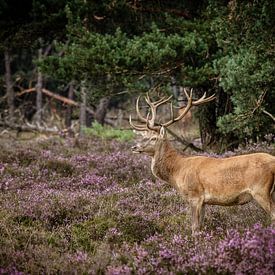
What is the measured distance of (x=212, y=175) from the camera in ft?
21.1

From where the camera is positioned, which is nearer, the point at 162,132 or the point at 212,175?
the point at 212,175

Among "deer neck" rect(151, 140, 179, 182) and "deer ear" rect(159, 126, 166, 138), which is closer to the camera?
"deer neck" rect(151, 140, 179, 182)

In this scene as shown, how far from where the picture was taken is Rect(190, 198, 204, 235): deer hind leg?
259 inches

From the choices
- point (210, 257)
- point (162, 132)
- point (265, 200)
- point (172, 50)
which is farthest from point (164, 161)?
point (172, 50)

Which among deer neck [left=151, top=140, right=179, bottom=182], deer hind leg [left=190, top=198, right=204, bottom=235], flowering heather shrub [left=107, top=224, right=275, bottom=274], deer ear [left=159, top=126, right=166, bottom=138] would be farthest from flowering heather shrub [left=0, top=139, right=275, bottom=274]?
deer ear [left=159, top=126, right=166, bottom=138]

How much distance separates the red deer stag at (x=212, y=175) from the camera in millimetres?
5973

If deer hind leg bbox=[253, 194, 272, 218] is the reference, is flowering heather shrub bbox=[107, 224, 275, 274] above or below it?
below

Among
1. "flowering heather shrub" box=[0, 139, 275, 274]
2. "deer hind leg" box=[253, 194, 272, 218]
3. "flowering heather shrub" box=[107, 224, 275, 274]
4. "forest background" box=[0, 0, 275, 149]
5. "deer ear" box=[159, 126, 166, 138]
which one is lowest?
"flowering heather shrub" box=[0, 139, 275, 274]

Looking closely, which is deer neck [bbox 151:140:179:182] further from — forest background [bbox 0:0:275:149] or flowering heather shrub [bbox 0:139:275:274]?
forest background [bbox 0:0:275:149]

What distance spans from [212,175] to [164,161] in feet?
3.60

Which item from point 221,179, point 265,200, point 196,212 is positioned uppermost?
point 221,179

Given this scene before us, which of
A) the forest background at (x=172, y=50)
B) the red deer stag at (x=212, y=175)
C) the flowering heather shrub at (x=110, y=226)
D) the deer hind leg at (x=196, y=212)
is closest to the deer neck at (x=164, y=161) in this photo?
the red deer stag at (x=212, y=175)

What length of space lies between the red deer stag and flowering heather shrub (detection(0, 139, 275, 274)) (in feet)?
1.11

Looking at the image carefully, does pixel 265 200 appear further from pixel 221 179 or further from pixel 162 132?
pixel 162 132
